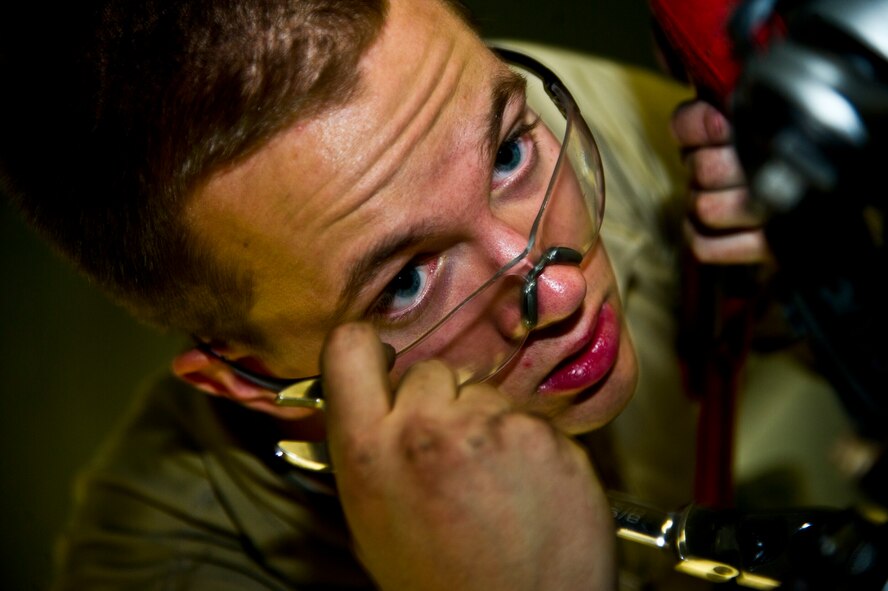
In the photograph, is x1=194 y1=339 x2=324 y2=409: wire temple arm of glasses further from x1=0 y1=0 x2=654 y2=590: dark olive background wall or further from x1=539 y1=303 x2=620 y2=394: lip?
x1=0 y1=0 x2=654 y2=590: dark olive background wall

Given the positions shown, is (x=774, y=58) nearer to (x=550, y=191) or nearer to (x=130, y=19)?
(x=550, y=191)

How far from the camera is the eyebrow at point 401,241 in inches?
30.1

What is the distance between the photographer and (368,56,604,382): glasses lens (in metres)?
0.81

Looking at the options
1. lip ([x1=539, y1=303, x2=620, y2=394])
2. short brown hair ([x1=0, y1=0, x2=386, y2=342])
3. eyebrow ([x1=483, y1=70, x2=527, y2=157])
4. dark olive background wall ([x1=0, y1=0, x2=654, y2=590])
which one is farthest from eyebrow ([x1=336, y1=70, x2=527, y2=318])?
dark olive background wall ([x1=0, y1=0, x2=654, y2=590])

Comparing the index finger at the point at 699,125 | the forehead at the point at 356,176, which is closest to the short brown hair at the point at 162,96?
the forehead at the point at 356,176

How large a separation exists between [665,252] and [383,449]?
2.56 ft

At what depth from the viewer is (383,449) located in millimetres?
610

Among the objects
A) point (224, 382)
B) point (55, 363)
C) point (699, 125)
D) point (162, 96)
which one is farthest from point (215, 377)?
point (55, 363)

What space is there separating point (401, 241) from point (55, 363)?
3.78ft

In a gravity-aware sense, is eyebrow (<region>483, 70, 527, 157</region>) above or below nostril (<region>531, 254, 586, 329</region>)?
above

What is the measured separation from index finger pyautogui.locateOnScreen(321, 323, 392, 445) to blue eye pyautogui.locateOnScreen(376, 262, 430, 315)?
168mm

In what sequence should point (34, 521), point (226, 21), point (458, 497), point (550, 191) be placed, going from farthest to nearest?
1. point (34, 521)
2. point (550, 191)
3. point (226, 21)
4. point (458, 497)

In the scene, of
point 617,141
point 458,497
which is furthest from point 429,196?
point 617,141

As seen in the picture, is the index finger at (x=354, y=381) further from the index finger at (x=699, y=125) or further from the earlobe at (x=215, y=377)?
the index finger at (x=699, y=125)
